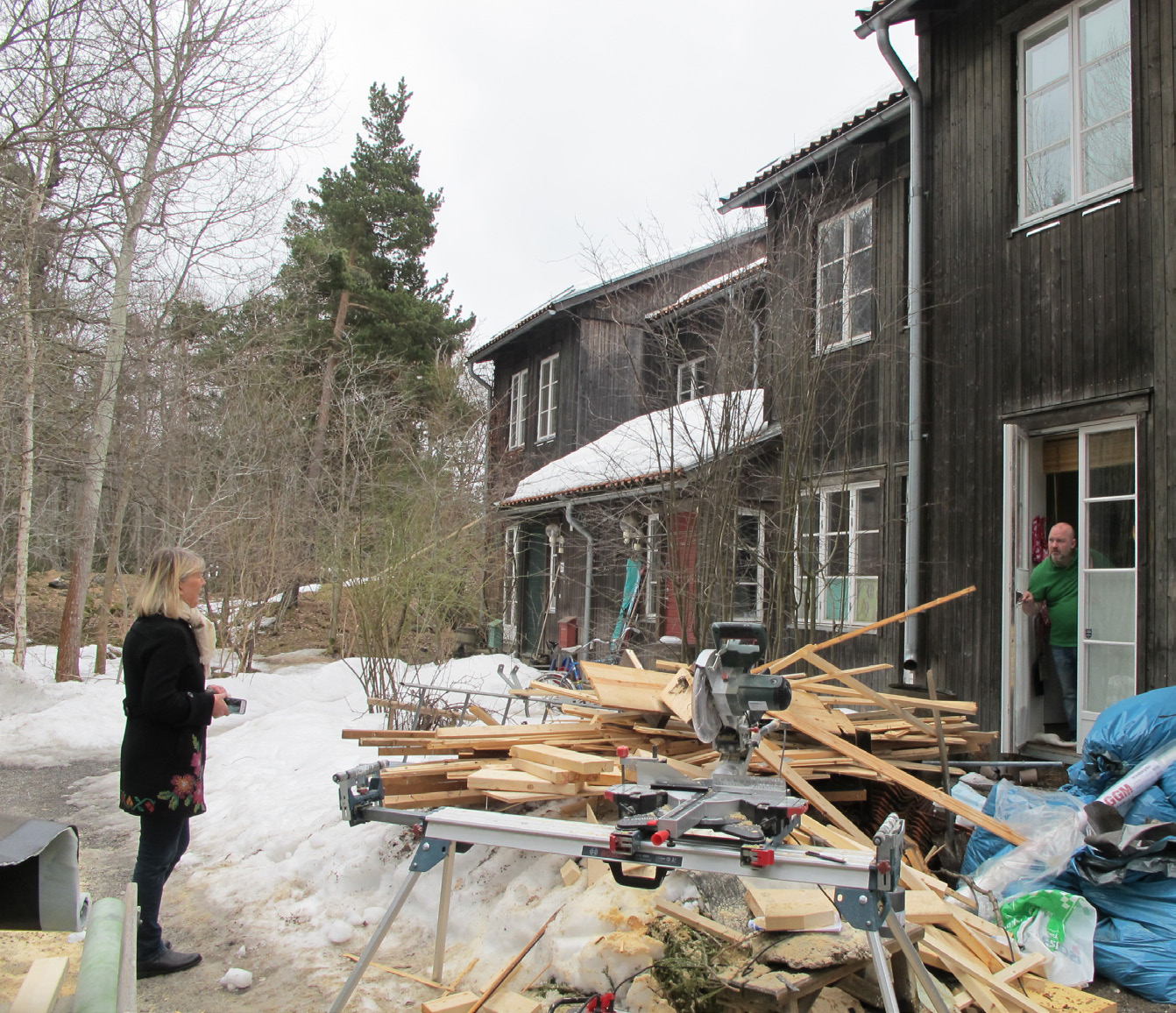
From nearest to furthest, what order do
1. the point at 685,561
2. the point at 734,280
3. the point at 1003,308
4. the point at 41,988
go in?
the point at 41,988 → the point at 1003,308 → the point at 734,280 → the point at 685,561

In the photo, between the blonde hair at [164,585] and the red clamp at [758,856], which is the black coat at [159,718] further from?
the red clamp at [758,856]

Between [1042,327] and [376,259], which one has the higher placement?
[376,259]

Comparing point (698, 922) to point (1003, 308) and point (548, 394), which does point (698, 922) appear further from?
point (548, 394)

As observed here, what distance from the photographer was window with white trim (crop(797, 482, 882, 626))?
914 cm

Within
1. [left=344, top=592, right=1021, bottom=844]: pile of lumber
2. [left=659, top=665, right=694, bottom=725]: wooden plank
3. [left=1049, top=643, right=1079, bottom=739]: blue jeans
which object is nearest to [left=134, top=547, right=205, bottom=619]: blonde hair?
[left=344, top=592, right=1021, bottom=844]: pile of lumber

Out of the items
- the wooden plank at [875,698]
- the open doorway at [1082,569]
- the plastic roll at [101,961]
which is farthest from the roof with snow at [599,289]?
the plastic roll at [101,961]

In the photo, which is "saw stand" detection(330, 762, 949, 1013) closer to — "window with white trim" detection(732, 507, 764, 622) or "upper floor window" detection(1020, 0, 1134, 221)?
"window with white trim" detection(732, 507, 764, 622)

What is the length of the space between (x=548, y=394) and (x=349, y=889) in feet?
53.5

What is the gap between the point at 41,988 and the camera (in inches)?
68.7

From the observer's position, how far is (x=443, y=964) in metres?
4.00

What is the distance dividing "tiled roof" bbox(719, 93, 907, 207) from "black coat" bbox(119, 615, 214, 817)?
28.3ft

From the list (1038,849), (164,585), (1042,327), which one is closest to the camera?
(164,585)

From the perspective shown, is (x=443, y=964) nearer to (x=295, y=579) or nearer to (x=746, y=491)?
(x=746, y=491)

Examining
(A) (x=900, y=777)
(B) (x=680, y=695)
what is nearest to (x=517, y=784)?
(B) (x=680, y=695)
